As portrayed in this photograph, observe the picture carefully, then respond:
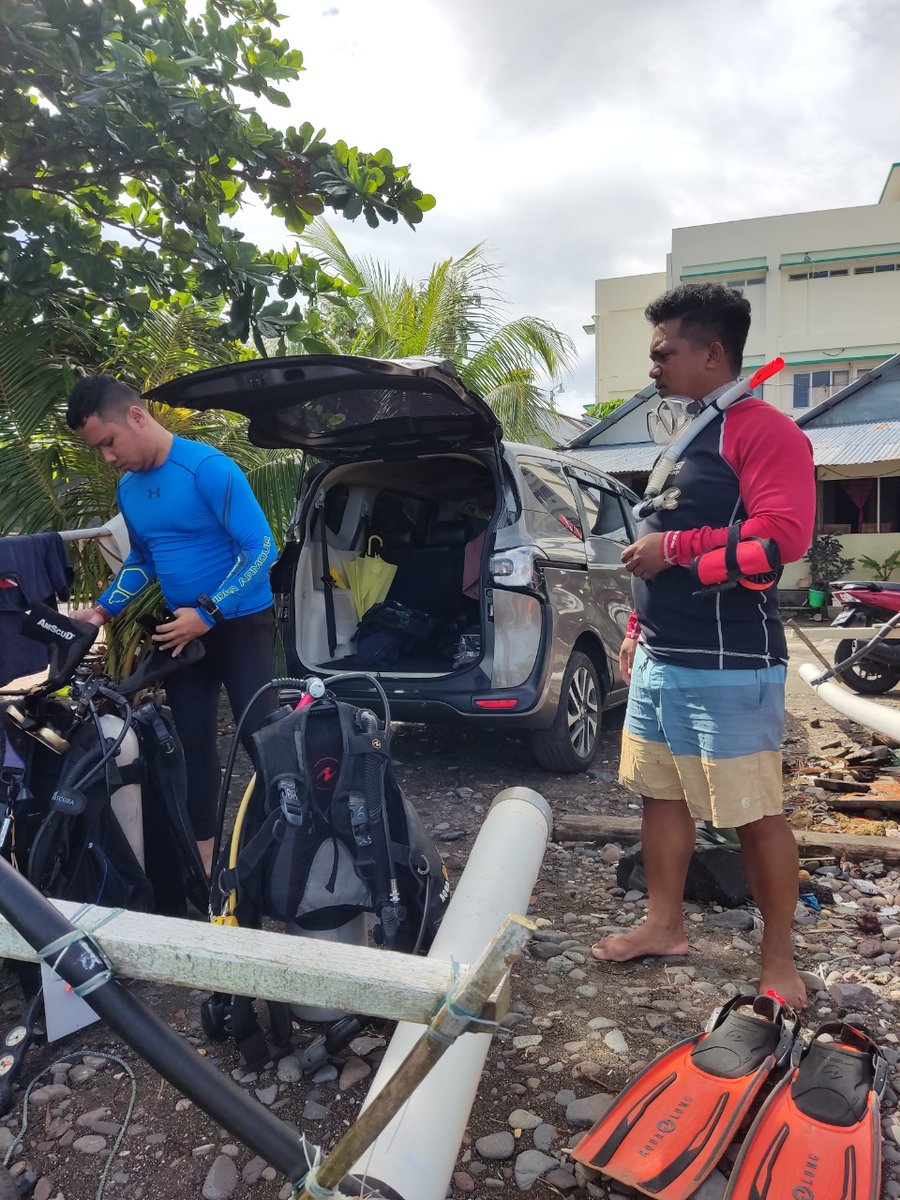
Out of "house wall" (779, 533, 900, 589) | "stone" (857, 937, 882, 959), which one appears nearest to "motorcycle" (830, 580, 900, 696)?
"stone" (857, 937, 882, 959)

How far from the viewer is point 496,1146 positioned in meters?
1.88

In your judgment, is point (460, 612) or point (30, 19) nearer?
point (30, 19)

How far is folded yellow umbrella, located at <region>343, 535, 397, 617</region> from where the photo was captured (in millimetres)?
5195

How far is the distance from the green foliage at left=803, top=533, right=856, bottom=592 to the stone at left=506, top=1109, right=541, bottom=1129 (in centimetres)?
1455

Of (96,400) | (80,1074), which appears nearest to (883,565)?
(96,400)

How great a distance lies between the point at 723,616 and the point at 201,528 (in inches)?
73.3

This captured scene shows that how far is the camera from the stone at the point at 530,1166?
5.86ft

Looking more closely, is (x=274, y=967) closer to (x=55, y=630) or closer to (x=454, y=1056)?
(x=454, y=1056)

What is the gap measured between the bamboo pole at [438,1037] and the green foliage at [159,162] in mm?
3750

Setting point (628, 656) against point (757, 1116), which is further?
point (628, 656)

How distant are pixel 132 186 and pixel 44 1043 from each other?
4.42 meters

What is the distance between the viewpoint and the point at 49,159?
398 centimetres

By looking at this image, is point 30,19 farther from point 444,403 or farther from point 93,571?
point 93,571

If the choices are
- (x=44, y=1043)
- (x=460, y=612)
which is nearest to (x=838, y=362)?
(x=460, y=612)
